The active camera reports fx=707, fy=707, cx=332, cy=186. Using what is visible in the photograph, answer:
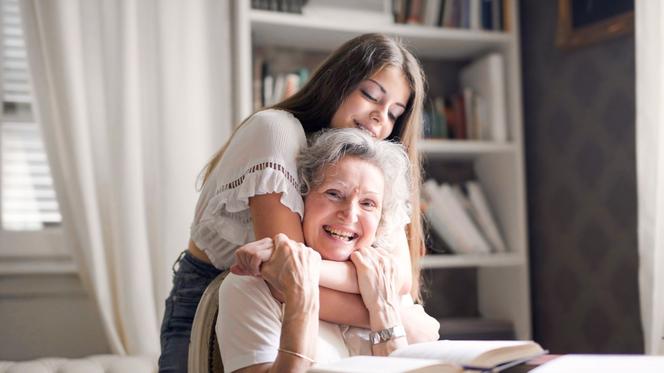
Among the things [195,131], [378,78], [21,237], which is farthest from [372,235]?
[21,237]

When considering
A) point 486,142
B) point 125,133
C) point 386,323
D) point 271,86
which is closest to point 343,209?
point 386,323

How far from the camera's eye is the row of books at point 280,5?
255 centimetres

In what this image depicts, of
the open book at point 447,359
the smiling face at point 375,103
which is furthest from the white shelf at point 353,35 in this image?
the open book at point 447,359

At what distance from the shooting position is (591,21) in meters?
2.62

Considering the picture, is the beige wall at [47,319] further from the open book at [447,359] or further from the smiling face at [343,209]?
the open book at [447,359]

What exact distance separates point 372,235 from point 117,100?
4.36 feet

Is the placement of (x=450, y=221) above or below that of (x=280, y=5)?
below

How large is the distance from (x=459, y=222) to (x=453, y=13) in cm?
83

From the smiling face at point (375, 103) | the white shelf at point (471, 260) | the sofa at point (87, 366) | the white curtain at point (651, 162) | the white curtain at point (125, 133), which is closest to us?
the smiling face at point (375, 103)

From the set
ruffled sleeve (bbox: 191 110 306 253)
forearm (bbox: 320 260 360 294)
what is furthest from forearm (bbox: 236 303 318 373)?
ruffled sleeve (bbox: 191 110 306 253)

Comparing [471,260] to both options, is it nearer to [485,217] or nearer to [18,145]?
[485,217]

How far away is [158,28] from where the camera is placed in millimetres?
2398

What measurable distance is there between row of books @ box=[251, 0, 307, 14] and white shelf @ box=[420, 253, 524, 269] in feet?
3.40

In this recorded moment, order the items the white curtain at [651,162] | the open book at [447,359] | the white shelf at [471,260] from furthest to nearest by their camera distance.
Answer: the white shelf at [471,260]
the white curtain at [651,162]
the open book at [447,359]
